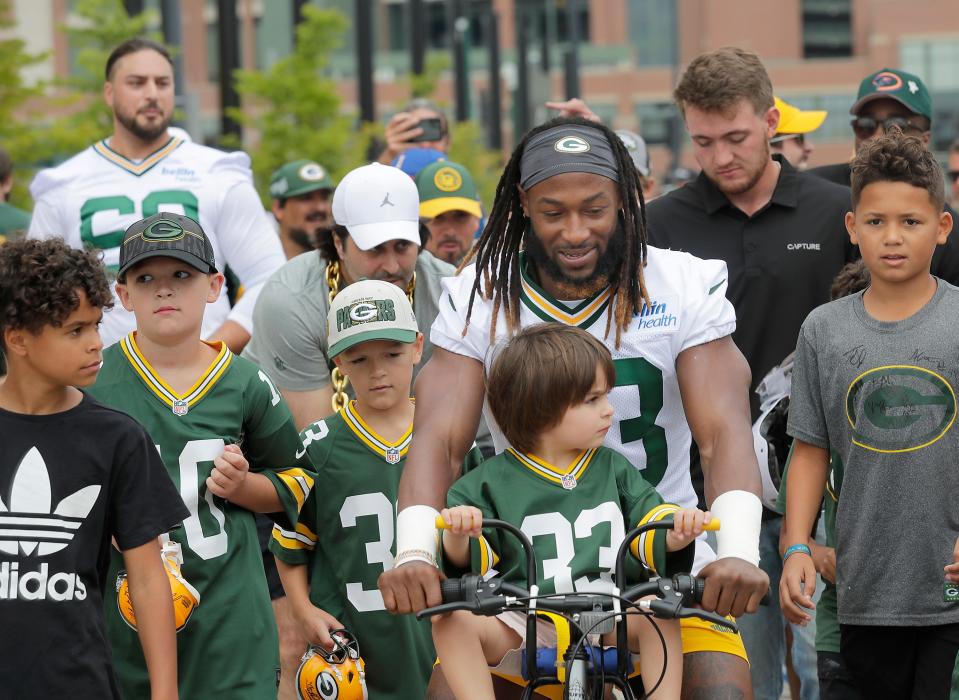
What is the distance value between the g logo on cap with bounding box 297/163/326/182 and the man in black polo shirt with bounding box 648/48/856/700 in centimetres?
431

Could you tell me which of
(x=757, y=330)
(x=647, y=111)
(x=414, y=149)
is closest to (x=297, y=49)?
(x=414, y=149)

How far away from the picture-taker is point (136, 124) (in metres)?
8.13

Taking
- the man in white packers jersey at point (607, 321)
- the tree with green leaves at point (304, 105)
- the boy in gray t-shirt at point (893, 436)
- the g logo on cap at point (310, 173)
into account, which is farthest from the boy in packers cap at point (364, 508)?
the tree with green leaves at point (304, 105)

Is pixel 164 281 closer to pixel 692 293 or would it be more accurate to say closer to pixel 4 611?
pixel 4 611

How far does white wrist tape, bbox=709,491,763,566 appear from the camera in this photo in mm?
4352

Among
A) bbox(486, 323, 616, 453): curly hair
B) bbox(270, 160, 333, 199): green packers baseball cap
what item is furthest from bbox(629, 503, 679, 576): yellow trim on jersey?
bbox(270, 160, 333, 199): green packers baseball cap

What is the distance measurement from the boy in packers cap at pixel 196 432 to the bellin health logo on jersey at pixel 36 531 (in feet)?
2.98

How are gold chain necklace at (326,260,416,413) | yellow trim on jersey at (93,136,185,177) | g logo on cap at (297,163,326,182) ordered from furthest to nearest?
g logo on cap at (297,163,326,182) → yellow trim on jersey at (93,136,185,177) → gold chain necklace at (326,260,416,413)

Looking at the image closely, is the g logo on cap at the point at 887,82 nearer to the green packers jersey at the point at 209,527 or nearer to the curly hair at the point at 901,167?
the curly hair at the point at 901,167

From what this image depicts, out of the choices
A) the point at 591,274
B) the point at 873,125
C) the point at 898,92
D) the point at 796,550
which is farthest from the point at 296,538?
the point at 898,92

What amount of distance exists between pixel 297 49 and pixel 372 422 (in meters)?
16.0

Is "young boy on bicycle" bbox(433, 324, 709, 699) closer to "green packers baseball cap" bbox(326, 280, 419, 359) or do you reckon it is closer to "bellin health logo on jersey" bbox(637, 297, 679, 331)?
"bellin health logo on jersey" bbox(637, 297, 679, 331)

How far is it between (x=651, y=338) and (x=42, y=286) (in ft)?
5.93

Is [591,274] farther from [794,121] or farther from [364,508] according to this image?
[794,121]
